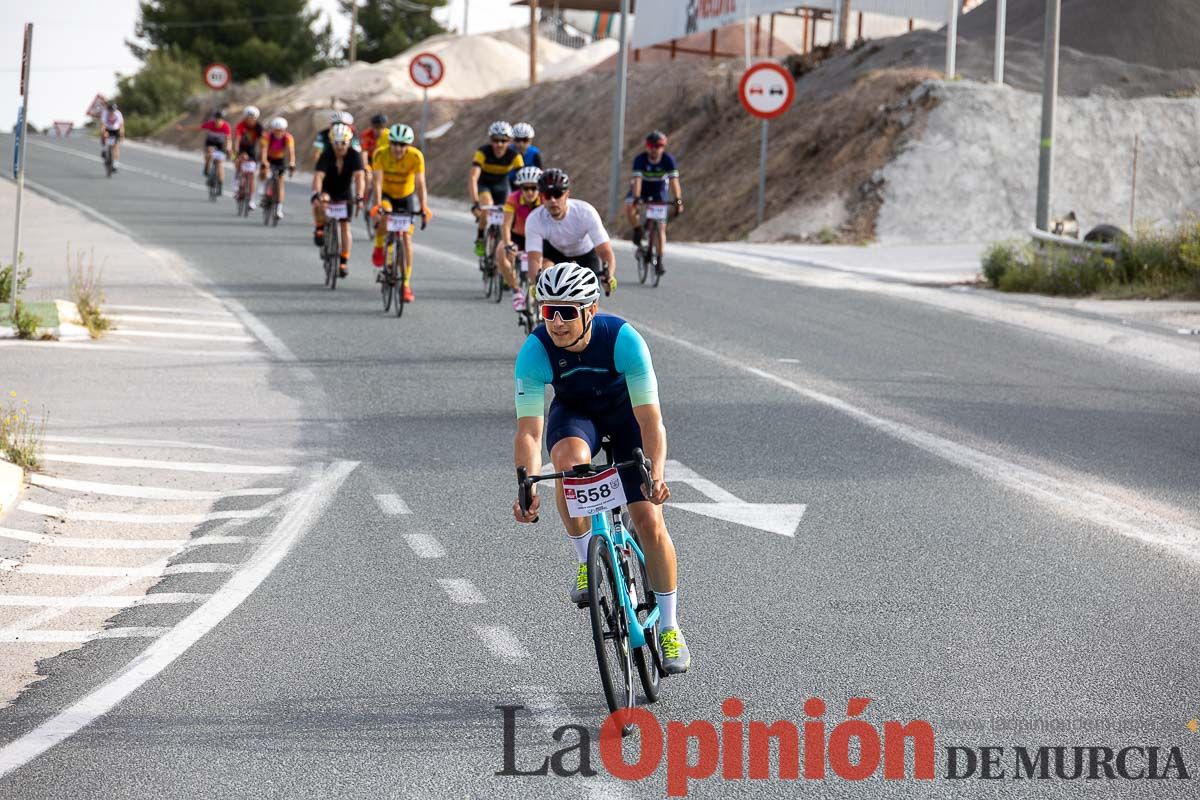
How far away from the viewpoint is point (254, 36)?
101 m

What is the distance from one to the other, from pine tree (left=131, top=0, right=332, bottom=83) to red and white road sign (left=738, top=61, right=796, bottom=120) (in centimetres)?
7134

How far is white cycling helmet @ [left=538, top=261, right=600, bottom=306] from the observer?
20.4 feet

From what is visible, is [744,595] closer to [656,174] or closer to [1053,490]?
[1053,490]

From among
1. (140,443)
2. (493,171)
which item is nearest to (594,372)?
(140,443)

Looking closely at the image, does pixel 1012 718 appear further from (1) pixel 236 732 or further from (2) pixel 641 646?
(1) pixel 236 732

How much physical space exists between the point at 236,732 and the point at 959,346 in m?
12.8

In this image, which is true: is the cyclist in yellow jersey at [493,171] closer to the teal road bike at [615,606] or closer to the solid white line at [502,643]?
the solid white line at [502,643]

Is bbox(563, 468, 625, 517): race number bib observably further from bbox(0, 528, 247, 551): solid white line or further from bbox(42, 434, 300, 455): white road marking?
bbox(42, 434, 300, 455): white road marking

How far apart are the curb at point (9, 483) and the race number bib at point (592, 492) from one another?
4.73 meters

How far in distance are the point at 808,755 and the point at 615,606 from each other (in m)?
0.88

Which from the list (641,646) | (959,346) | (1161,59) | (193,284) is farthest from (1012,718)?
(1161,59)

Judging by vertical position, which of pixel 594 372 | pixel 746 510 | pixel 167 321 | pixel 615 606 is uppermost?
pixel 594 372

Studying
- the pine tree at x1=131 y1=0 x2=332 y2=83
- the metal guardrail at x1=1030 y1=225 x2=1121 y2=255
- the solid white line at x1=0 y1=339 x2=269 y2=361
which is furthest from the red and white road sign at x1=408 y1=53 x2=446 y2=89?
the pine tree at x1=131 y1=0 x2=332 y2=83

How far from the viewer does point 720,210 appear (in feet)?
129
